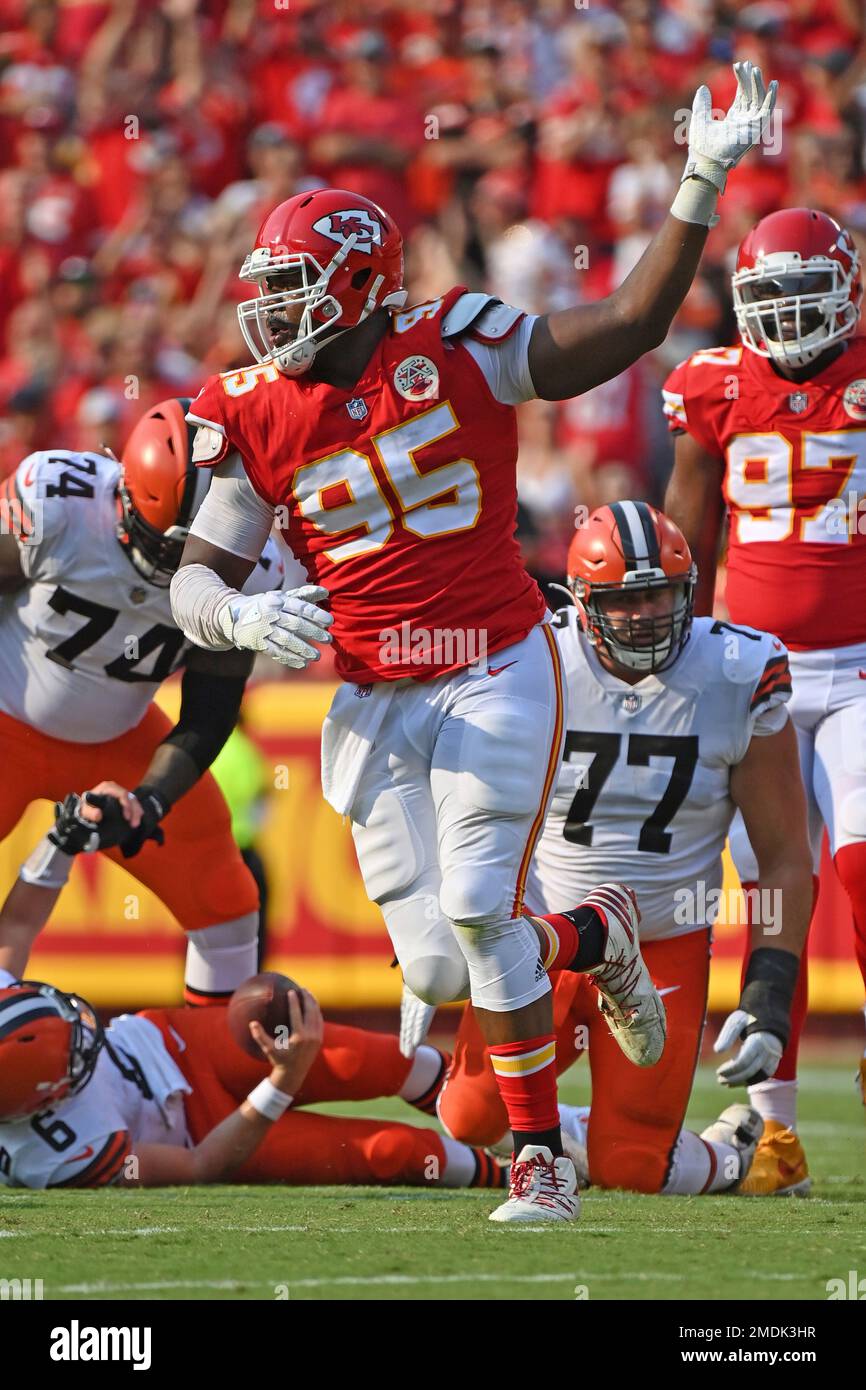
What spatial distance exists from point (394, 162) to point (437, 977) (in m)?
7.40

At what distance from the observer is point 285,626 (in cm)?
372

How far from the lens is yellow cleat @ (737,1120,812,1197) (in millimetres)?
4883

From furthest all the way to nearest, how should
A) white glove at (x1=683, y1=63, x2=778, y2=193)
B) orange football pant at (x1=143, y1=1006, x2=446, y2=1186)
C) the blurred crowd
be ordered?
the blurred crowd → orange football pant at (x1=143, y1=1006, x2=446, y2=1186) → white glove at (x1=683, y1=63, x2=778, y2=193)

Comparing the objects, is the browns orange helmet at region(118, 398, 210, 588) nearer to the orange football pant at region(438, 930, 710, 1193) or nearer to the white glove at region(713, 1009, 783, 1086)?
the orange football pant at region(438, 930, 710, 1193)

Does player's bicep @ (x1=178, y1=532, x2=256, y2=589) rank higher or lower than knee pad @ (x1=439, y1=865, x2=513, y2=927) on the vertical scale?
higher

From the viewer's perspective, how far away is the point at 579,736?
4.93m

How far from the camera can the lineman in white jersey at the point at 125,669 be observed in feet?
16.3

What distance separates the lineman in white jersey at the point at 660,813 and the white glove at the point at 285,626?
116 centimetres

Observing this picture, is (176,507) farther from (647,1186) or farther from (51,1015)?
(647,1186)

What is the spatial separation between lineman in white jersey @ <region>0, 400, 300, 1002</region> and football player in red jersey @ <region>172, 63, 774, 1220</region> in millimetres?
800

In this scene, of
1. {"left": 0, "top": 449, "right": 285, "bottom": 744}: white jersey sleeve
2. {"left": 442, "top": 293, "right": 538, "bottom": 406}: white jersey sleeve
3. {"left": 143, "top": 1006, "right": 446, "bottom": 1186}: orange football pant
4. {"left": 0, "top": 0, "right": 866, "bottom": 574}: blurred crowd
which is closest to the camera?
{"left": 442, "top": 293, "right": 538, "bottom": 406}: white jersey sleeve

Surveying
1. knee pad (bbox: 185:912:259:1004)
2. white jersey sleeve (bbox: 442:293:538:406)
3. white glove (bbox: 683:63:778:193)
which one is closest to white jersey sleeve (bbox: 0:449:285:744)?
knee pad (bbox: 185:912:259:1004)
